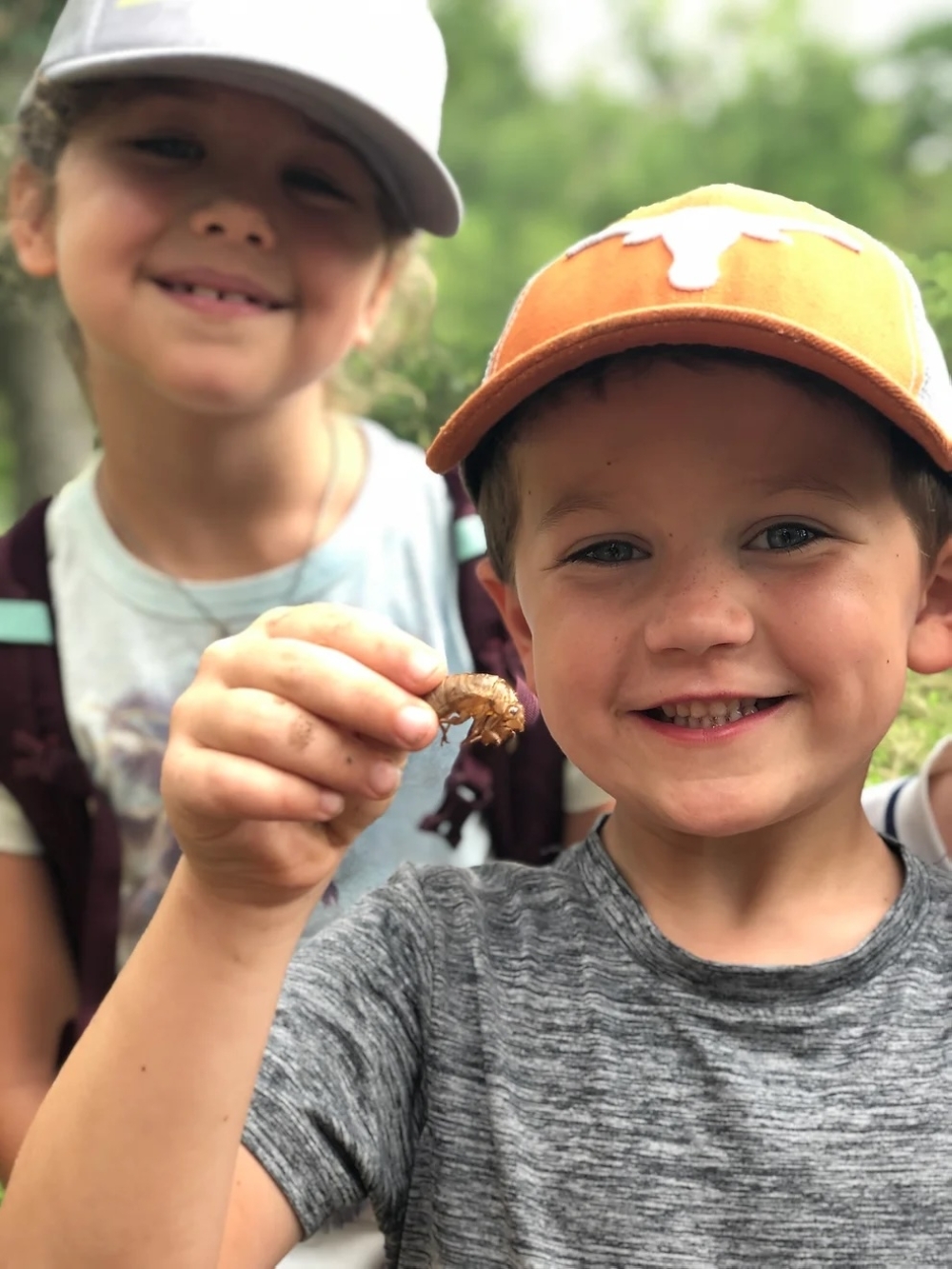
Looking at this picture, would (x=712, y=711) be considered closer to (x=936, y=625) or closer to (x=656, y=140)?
(x=936, y=625)

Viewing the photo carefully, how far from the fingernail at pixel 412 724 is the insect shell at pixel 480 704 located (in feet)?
0.09

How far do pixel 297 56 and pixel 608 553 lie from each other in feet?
2.14

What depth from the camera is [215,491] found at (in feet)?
4.39

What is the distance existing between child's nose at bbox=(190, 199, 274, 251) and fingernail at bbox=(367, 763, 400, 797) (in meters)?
0.76

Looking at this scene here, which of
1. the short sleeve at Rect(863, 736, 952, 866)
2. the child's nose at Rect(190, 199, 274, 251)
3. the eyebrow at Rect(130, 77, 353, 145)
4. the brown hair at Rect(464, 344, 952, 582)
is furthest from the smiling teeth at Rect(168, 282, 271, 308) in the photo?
the short sleeve at Rect(863, 736, 952, 866)

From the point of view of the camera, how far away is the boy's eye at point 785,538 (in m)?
0.78

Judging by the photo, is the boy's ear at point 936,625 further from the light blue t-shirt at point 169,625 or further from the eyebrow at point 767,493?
the light blue t-shirt at point 169,625

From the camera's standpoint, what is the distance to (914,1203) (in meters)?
0.77

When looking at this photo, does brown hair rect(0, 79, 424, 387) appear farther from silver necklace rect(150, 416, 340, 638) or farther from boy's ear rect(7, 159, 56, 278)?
silver necklace rect(150, 416, 340, 638)

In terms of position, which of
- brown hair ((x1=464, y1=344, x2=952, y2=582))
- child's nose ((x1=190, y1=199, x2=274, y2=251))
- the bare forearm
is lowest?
the bare forearm

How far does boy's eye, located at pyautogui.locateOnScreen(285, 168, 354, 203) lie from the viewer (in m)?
1.22

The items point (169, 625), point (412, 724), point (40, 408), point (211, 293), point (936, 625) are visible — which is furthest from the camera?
point (40, 408)

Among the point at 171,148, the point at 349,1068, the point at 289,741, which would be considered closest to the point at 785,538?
the point at 289,741

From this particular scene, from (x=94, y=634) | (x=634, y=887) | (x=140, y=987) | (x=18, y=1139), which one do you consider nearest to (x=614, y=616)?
(x=634, y=887)
